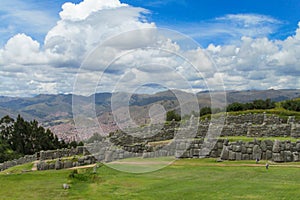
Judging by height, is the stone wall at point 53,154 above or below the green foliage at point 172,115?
below

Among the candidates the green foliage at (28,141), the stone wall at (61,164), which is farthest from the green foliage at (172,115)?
the stone wall at (61,164)

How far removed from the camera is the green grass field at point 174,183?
17312 mm

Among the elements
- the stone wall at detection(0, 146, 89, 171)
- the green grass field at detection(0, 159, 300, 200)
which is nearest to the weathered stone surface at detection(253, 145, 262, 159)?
the green grass field at detection(0, 159, 300, 200)

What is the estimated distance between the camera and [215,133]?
43.7 metres

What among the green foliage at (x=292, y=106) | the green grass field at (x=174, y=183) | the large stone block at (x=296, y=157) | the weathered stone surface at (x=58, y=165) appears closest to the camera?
the green grass field at (x=174, y=183)

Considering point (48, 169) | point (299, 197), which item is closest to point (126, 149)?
point (48, 169)

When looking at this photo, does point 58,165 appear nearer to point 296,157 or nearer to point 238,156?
point 238,156

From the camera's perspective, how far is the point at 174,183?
20578mm

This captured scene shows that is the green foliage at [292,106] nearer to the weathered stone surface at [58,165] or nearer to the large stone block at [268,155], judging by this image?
the large stone block at [268,155]

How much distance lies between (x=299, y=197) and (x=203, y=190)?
14.4 ft

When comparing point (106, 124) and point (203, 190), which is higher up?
point (106, 124)

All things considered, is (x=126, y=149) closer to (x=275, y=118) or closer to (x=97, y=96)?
(x=97, y=96)

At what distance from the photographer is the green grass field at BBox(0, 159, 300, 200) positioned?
17312mm

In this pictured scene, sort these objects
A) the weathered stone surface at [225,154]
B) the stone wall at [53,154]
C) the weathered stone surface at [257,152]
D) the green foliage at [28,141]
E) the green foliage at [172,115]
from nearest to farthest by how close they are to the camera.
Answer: the weathered stone surface at [257,152]
the weathered stone surface at [225,154]
the stone wall at [53,154]
the green foliage at [172,115]
the green foliage at [28,141]
